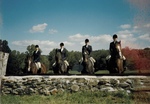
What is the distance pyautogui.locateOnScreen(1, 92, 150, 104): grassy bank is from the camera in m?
6.82

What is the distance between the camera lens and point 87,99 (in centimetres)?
707

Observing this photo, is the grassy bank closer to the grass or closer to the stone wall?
the grass

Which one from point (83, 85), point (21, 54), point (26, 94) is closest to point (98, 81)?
point (83, 85)

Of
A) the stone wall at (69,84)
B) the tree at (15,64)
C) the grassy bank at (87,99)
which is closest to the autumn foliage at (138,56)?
the tree at (15,64)

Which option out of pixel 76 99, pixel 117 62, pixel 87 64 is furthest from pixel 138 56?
pixel 76 99

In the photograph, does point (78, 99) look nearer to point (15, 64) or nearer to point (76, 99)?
point (76, 99)

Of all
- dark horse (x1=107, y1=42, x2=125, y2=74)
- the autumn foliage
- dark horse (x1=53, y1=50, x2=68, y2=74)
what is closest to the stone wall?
dark horse (x1=107, y1=42, x2=125, y2=74)

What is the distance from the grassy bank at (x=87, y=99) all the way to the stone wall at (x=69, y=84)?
28cm

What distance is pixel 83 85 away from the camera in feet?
26.6

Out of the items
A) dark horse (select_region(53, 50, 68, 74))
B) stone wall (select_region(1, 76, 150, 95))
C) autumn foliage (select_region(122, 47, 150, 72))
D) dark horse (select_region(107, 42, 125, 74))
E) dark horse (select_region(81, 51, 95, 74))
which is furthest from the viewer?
autumn foliage (select_region(122, 47, 150, 72))

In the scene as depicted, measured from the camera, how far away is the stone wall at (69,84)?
765 cm

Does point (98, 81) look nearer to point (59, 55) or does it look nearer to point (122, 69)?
point (122, 69)

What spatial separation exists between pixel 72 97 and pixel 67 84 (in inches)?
30.9

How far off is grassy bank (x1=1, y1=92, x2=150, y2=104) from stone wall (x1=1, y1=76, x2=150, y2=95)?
10.9 inches
